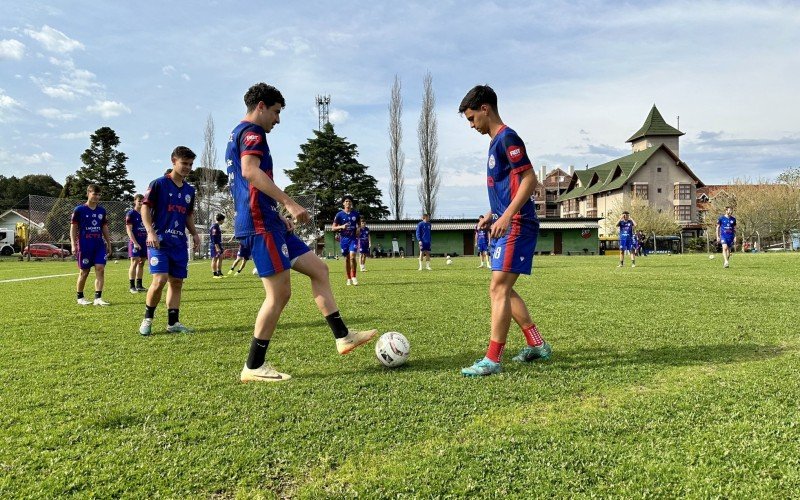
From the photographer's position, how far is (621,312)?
7.19 metres

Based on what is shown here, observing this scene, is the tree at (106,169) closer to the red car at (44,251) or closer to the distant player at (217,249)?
the red car at (44,251)

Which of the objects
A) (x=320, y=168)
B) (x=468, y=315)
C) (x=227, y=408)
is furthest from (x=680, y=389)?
(x=320, y=168)

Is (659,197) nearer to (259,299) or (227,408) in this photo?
(259,299)

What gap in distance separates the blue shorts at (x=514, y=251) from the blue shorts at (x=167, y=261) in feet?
13.3

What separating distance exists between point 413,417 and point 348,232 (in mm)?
11556

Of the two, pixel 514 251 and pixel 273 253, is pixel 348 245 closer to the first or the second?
pixel 273 253

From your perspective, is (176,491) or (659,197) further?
(659,197)

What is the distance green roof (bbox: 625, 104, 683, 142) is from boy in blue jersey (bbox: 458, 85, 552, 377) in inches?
3317

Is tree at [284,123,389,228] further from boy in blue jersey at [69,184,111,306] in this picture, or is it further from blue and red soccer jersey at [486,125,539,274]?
blue and red soccer jersey at [486,125,539,274]

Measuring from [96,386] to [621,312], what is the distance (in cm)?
660

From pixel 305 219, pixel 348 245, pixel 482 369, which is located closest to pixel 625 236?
pixel 348 245

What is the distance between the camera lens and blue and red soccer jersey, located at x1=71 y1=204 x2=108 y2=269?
29.8 ft

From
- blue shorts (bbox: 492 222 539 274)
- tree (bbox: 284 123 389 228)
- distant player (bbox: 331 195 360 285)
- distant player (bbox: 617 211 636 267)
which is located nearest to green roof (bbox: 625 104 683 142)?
tree (bbox: 284 123 389 228)

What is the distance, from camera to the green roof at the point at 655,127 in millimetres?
76438
